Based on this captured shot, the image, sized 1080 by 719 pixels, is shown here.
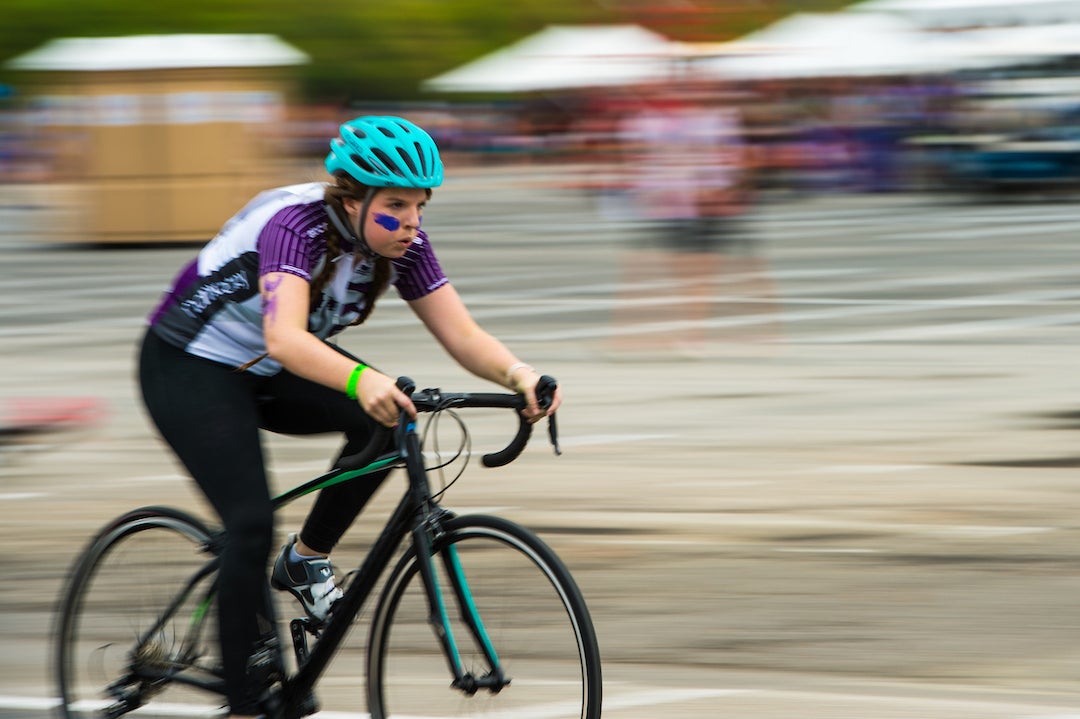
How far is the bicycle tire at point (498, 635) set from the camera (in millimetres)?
3932

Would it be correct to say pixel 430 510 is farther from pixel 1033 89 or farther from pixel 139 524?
pixel 1033 89

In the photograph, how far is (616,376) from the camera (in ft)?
38.0

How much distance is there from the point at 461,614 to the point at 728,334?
954 cm

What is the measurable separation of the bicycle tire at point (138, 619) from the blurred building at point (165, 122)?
57.7 feet

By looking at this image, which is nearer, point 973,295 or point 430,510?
point 430,510

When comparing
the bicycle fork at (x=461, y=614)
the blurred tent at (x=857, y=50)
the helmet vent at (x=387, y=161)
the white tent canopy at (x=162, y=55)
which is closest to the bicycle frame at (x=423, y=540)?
the bicycle fork at (x=461, y=614)

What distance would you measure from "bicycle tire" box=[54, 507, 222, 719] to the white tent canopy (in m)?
17.6

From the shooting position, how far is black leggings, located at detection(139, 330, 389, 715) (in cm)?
416

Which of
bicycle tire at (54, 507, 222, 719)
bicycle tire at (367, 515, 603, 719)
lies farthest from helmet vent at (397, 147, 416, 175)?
bicycle tire at (54, 507, 222, 719)

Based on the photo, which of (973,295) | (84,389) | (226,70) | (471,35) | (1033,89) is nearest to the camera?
(84,389)

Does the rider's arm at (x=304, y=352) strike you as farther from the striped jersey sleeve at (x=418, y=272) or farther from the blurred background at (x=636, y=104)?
the blurred background at (x=636, y=104)

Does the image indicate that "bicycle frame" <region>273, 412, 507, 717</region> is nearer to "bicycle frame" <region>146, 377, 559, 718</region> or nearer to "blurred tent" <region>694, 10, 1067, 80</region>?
"bicycle frame" <region>146, 377, 559, 718</region>

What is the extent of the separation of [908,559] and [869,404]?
143 inches

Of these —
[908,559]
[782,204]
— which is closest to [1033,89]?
[782,204]
